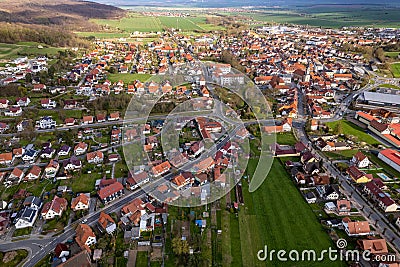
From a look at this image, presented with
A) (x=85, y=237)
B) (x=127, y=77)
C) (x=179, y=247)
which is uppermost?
(x=179, y=247)

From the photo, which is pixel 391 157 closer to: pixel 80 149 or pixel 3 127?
pixel 80 149

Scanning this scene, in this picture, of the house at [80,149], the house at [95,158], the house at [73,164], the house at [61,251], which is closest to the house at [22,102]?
the house at [80,149]

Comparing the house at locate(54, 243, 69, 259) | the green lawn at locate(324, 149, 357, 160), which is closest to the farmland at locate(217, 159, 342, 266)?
the green lawn at locate(324, 149, 357, 160)

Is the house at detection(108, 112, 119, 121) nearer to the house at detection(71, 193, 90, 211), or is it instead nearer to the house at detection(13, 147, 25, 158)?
the house at detection(13, 147, 25, 158)

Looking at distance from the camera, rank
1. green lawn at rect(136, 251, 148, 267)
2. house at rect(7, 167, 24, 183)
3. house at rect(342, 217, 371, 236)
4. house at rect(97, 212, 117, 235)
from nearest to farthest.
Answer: green lawn at rect(136, 251, 148, 267)
house at rect(342, 217, 371, 236)
house at rect(97, 212, 117, 235)
house at rect(7, 167, 24, 183)

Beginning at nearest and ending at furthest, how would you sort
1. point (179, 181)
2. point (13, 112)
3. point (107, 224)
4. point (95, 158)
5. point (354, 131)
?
point (107, 224)
point (179, 181)
point (95, 158)
point (354, 131)
point (13, 112)

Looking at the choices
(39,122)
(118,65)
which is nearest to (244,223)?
(39,122)

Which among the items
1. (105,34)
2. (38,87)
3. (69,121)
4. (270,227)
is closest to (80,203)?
(270,227)
